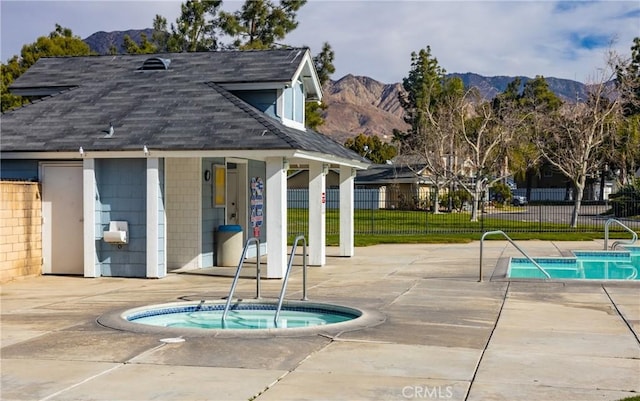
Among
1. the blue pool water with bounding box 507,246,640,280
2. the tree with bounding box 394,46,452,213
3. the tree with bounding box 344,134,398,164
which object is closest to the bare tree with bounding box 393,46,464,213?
the tree with bounding box 394,46,452,213

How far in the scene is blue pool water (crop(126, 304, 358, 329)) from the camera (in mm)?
12639

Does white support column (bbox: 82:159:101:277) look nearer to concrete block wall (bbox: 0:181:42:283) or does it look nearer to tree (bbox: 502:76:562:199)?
concrete block wall (bbox: 0:181:42:283)

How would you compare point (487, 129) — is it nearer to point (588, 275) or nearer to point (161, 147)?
point (588, 275)

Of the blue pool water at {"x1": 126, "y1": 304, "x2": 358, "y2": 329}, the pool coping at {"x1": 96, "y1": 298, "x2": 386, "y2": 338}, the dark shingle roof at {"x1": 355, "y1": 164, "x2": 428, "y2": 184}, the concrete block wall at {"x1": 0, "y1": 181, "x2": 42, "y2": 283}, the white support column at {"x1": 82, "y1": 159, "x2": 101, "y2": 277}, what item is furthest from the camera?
the dark shingle roof at {"x1": 355, "y1": 164, "x2": 428, "y2": 184}

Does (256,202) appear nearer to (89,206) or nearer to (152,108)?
(152,108)

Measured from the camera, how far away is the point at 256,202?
2209 centimetres

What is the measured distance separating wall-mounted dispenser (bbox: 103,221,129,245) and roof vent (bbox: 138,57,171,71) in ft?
18.2

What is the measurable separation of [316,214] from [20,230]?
7.19 metres

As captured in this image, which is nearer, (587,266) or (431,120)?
(587,266)

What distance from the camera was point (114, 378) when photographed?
8.23 metres

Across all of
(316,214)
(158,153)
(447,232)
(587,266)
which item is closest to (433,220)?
(447,232)

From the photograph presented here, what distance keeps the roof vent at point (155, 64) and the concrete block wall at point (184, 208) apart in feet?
9.80

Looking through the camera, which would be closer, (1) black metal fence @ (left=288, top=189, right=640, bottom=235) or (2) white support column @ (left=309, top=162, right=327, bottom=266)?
(2) white support column @ (left=309, top=162, right=327, bottom=266)

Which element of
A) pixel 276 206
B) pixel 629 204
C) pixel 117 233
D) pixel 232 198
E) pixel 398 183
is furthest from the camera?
pixel 398 183
